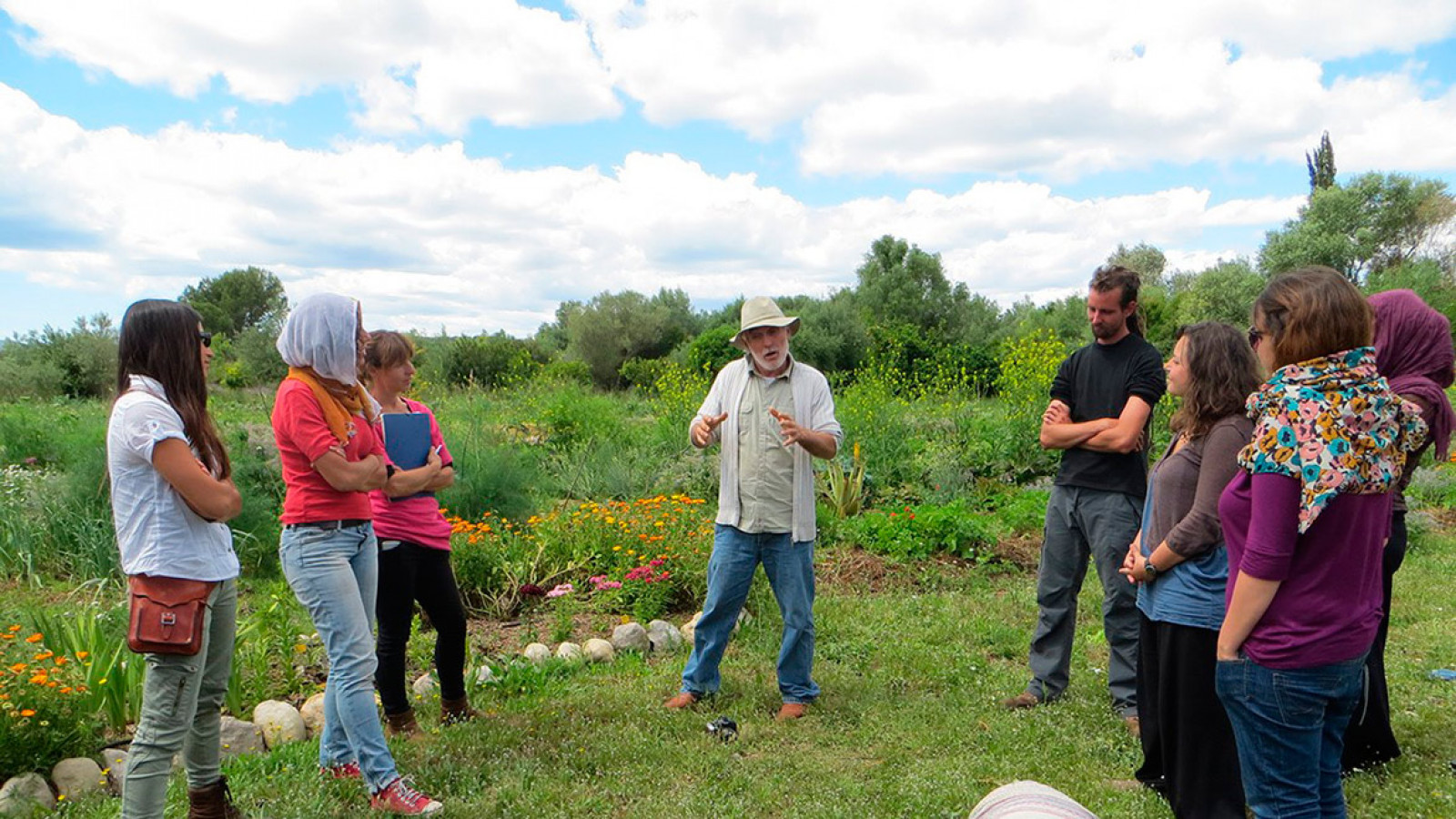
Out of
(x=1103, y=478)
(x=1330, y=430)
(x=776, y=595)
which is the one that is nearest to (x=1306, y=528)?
(x=1330, y=430)

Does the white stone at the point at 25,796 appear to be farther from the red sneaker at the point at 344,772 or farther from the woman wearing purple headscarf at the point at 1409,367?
the woman wearing purple headscarf at the point at 1409,367

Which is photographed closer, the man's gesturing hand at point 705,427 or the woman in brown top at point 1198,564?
the woman in brown top at point 1198,564

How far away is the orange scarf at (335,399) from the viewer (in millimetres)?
3170

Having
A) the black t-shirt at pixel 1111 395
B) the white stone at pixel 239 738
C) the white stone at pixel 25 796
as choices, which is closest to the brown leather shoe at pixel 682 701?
the white stone at pixel 239 738

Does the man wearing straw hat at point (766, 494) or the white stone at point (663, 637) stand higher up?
the man wearing straw hat at point (766, 494)

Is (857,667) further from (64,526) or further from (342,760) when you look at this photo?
(64,526)

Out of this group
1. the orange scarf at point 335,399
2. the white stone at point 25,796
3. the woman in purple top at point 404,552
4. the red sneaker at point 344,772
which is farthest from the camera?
the woman in purple top at point 404,552

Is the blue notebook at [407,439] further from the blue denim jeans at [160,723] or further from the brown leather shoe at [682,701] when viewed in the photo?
the brown leather shoe at [682,701]

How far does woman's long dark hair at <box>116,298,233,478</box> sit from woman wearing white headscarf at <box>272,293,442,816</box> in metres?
0.27

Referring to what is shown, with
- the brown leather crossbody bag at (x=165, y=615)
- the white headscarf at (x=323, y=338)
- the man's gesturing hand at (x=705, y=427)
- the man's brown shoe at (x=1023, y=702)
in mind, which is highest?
the white headscarf at (x=323, y=338)

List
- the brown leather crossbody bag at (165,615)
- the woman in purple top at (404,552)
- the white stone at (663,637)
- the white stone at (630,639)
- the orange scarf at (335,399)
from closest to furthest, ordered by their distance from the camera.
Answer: the brown leather crossbody bag at (165,615) < the orange scarf at (335,399) < the woman in purple top at (404,552) < the white stone at (630,639) < the white stone at (663,637)

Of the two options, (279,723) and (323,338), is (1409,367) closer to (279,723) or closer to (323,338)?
(323,338)

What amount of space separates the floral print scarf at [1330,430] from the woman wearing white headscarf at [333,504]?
286 cm

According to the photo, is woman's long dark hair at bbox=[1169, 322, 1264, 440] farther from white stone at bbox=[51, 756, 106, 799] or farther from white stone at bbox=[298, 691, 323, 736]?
white stone at bbox=[51, 756, 106, 799]
